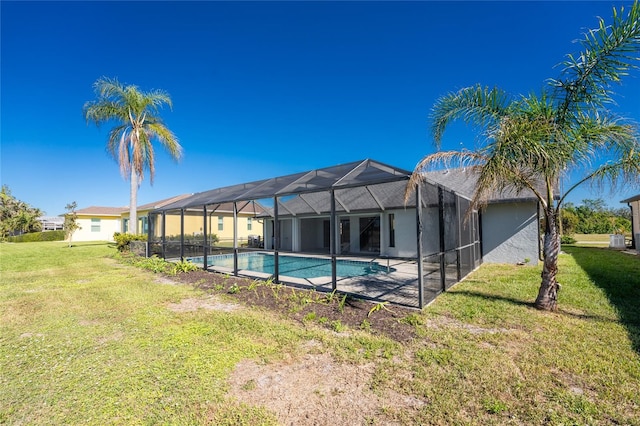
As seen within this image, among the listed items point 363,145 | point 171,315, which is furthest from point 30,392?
point 363,145

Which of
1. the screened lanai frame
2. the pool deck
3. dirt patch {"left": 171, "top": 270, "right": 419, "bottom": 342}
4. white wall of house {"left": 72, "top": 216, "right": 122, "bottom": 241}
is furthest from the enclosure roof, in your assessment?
white wall of house {"left": 72, "top": 216, "right": 122, "bottom": 241}

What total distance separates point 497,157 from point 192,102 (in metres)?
16.6

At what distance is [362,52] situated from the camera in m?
12.6

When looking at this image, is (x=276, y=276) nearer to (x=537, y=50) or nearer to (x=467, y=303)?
(x=467, y=303)

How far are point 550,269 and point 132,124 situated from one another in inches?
761

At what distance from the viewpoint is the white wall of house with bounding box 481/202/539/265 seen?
10.5m

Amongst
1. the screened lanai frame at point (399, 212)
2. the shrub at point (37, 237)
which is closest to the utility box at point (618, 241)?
the screened lanai frame at point (399, 212)

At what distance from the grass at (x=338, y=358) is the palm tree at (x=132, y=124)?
11456 mm

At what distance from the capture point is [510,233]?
35.1 ft

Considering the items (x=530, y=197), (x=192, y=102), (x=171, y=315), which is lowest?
(x=171, y=315)

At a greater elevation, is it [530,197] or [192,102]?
[192,102]

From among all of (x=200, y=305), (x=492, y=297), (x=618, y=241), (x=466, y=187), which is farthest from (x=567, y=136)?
(x=618, y=241)

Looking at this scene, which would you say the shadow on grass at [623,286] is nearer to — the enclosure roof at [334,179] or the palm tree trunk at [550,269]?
the palm tree trunk at [550,269]

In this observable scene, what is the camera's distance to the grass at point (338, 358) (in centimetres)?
247
